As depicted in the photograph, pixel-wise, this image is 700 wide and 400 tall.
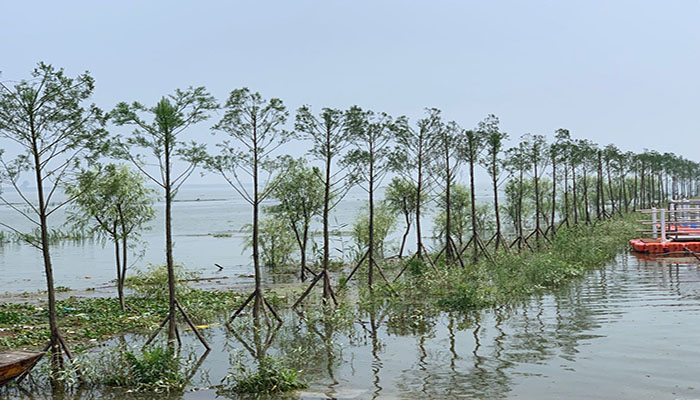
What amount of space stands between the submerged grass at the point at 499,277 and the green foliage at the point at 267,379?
278 inches

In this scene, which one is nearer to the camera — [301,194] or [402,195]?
[301,194]

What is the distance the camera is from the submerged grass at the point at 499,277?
16.4 m

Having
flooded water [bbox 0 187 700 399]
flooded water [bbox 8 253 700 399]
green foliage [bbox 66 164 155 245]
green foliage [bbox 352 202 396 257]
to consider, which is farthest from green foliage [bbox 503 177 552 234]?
green foliage [bbox 66 164 155 245]

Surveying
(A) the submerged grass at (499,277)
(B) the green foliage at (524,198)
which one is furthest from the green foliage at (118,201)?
(B) the green foliage at (524,198)

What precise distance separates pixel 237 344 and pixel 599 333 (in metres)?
7.22

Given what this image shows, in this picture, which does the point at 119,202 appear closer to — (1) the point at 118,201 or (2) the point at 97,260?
(1) the point at 118,201

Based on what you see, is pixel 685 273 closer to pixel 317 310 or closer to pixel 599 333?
pixel 599 333

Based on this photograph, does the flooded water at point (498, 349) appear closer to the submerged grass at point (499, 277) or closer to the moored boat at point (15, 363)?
the submerged grass at point (499, 277)

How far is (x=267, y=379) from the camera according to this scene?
966 cm

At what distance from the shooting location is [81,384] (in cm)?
1010

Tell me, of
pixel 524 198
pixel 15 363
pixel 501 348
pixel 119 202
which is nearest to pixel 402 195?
pixel 119 202

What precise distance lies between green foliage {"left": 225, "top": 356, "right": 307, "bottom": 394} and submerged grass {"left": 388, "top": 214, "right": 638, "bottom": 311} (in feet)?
23.1

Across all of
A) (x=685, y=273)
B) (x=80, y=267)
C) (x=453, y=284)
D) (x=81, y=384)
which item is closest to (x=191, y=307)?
(x=81, y=384)

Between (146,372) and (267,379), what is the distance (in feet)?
6.23
